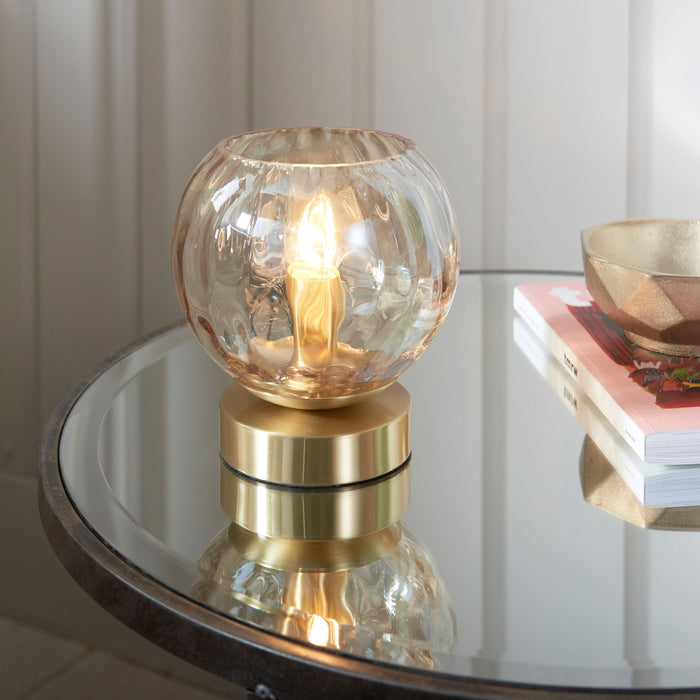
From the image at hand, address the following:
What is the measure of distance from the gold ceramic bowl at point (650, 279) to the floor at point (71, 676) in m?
0.80

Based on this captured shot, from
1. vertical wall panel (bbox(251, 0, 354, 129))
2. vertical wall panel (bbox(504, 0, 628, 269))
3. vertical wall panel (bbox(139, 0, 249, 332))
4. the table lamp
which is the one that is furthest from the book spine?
vertical wall panel (bbox(139, 0, 249, 332))

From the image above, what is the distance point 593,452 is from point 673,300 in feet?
0.35

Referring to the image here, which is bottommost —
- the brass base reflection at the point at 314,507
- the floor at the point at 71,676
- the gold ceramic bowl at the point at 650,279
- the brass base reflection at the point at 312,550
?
the floor at the point at 71,676

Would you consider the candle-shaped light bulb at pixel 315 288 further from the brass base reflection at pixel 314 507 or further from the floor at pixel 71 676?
the floor at pixel 71 676

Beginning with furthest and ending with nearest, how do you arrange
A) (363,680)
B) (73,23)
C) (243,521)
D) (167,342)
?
(73,23)
(167,342)
(243,521)
(363,680)

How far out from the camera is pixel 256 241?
0.48 m

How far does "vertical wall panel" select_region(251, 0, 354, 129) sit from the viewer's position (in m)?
1.01

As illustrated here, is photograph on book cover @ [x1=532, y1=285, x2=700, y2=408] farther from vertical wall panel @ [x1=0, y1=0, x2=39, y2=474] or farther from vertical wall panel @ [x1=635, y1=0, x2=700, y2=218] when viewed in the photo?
vertical wall panel @ [x1=0, y1=0, x2=39, y2=474]

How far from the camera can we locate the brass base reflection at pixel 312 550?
434 mm

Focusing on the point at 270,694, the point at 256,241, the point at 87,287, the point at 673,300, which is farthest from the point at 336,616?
the point at 87,287

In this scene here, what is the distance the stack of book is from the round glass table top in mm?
12

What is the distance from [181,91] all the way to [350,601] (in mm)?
815

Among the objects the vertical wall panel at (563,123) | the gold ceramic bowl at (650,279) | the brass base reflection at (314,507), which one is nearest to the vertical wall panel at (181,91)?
the vertical wall panel at (563,123)

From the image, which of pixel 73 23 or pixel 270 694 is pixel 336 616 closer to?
pixel 270 694
